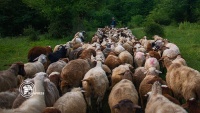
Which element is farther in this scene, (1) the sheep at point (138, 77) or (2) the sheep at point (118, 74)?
(1) the sheep at point (138, 77)

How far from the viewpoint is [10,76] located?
25.9 ft

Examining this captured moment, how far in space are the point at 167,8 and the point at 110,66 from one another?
2426cm

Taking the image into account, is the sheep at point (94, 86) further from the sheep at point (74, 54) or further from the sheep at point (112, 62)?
the sheep at point (74, 54)

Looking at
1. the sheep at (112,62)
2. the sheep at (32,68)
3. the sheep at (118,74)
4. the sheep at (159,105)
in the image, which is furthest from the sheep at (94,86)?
the sheep at (112,62)

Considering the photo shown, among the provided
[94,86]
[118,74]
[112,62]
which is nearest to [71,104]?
[94,86]

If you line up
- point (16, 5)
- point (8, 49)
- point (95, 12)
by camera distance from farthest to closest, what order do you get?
point (95, 12) → point (16, 5) → point (8, 49)

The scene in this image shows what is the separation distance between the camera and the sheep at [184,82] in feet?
22.1

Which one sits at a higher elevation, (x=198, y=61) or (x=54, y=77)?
(x=54, y=77)

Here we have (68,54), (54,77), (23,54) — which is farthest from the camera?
(23,54)

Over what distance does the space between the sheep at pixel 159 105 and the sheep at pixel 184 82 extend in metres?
1.07

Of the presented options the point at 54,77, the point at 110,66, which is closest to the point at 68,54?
the point at 110,66

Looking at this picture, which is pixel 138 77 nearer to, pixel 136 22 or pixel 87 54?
pixel 87 54

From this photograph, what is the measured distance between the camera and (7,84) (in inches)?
302

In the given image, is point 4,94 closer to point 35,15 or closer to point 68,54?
point 68,54
